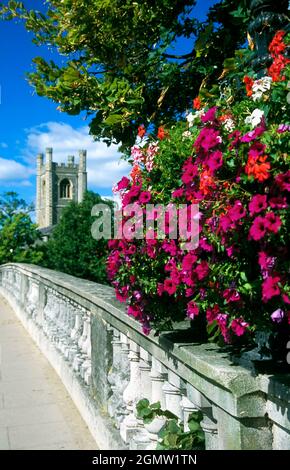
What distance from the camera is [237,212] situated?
1.76 metres

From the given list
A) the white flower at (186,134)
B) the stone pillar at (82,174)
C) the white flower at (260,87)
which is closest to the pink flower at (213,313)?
the white flower at (260,87)

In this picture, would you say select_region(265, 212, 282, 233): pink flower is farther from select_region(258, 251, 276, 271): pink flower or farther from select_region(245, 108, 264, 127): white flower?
select_region(245, 108, 264, 127): white flower

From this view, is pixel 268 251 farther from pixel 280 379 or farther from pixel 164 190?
pixel 164 190

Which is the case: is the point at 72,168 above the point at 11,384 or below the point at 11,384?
above

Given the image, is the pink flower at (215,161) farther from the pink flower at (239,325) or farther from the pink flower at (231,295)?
the pink flower at (239,325)

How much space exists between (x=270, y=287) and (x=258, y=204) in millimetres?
268

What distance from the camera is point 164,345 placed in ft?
8.76

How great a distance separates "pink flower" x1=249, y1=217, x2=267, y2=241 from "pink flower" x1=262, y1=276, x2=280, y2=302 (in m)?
0.14

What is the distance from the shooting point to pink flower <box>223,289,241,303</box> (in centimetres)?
190

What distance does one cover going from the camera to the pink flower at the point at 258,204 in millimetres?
1691

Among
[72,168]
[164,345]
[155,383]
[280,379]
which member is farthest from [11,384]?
[72,168]

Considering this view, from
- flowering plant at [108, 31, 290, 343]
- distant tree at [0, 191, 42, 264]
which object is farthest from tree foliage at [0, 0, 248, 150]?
distant tree at [0, 191, 42, 264]
